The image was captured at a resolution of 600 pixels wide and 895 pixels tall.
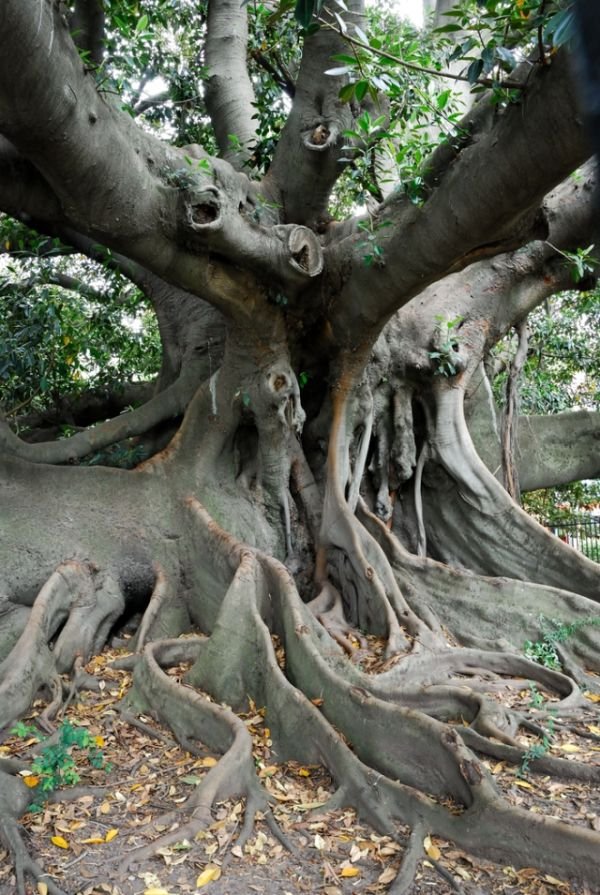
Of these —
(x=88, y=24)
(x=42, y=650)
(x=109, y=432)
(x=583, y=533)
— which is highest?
(x=88, y=24)

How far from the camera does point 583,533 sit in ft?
52.0

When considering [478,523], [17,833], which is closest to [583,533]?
[478,523]

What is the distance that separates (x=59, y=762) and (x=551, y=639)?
11.6 ft

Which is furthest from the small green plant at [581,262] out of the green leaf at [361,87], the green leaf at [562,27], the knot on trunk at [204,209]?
the green leaf at [562,27]

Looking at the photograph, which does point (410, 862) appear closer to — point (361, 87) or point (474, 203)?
point (474, 203)

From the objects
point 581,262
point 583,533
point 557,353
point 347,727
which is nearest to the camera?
point 347,727

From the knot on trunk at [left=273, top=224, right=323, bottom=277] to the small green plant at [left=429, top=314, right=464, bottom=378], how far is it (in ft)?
5.36

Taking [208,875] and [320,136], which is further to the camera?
[320,136]

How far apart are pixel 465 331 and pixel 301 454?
75.0 inches

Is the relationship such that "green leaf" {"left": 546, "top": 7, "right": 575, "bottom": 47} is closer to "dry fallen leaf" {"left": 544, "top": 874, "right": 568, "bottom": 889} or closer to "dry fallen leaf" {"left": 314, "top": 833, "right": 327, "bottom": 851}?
"dry fallen leaf" {"left": 544, "top": 874, "right": 568, "bottom": 889}

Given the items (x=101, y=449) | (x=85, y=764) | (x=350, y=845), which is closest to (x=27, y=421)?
(x=101, y=449)

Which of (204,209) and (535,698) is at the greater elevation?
(204,209)

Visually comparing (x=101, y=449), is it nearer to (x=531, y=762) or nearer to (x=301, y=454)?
(x=301, y=454)

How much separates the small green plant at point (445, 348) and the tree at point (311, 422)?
0.15ft
